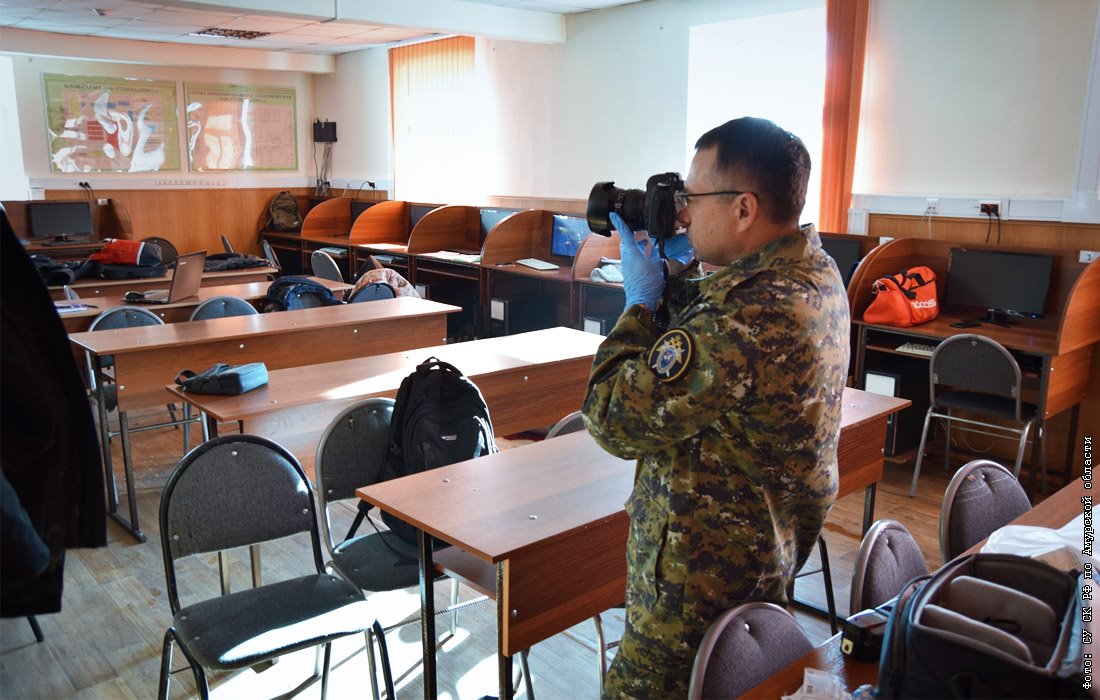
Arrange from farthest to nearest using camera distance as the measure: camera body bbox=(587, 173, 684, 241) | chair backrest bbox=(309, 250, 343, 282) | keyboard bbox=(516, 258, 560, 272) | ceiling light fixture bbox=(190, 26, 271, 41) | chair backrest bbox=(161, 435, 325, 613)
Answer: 1. ceiling light fixture bbox=(190, 26, 271, 41)
2. chair backrest bbox=(309, 250, 343, 282)
3. keyboard bbox=(516, 258, 560, 272)
4. chair backrest bbox=(161, 435, 325, 613)
5. camera body bbox=(587, 173, 684, 241)

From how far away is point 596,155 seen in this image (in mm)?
6324

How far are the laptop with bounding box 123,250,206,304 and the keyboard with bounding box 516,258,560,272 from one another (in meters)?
2.14

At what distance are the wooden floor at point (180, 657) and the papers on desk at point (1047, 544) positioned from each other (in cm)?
105

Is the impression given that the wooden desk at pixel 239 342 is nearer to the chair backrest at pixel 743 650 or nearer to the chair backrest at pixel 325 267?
the chair backrest at pixel 325 267

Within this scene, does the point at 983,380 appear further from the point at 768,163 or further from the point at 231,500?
the point at 231,500

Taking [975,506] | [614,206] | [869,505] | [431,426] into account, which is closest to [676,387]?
[614,206]

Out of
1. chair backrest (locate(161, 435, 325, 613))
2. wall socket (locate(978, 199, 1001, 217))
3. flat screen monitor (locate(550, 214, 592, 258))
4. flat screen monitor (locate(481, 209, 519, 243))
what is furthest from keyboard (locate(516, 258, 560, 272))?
chair backrest (locate(161, 435, 325, 613))

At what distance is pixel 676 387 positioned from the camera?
124 centimetres

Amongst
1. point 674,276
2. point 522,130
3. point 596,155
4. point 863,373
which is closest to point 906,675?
point 674,276

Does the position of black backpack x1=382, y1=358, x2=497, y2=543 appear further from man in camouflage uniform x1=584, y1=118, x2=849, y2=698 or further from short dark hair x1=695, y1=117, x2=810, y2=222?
short dark hair x1=695, y1=117, x2=810, y2=222

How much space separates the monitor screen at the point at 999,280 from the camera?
3.96m

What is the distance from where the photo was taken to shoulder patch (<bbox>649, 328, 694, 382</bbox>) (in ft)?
4.06

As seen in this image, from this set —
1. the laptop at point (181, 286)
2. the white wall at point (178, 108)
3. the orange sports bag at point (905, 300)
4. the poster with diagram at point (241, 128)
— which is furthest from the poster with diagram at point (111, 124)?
the orange sports bag at point (905, 300)

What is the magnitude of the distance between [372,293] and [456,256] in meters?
1.66
